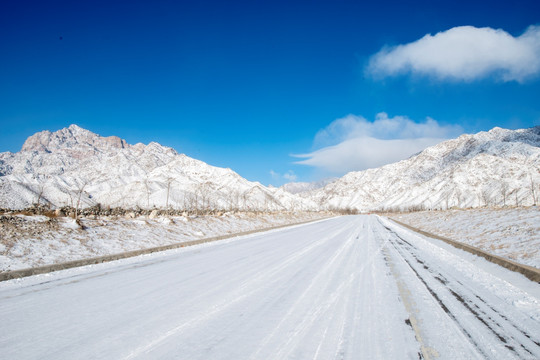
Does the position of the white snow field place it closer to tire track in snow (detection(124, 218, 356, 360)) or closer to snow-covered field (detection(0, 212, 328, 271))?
tire track in snow (detection(124, 218, 356, 360))

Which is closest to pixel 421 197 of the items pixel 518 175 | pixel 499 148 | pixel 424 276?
pixel 518 175

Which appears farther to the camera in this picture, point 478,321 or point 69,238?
point 69,238

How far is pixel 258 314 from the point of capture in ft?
16.3

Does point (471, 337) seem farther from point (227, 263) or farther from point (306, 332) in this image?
point (227, 263)

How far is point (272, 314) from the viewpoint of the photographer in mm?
4973

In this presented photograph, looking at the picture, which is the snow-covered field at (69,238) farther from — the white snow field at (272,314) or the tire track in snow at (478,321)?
the tire track in snow at (478,321)

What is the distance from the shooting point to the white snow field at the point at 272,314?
3803 mm

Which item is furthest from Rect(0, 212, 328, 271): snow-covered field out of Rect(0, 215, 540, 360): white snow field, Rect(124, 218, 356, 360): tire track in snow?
Rect(124, 218, 356, 360): tire track in snow

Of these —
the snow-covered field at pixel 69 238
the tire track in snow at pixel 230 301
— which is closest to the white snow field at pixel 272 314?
the tire track in snow at pixel 230 301

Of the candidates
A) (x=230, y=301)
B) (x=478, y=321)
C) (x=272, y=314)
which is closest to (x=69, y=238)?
(x=230, y=301)

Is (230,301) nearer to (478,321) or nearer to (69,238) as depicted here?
(478,321)

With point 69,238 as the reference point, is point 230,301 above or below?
below

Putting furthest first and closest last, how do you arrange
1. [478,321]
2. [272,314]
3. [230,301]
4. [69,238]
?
1. [69,238]
2. [230,301]
3. [272,314]
4. [478,321]

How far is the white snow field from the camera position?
3.80 metres
